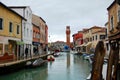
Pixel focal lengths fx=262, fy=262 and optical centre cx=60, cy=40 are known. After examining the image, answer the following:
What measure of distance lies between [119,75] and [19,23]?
2719cm

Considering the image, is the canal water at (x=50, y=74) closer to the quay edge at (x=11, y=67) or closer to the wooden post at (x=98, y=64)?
the quay edge at (x=11, y=67)

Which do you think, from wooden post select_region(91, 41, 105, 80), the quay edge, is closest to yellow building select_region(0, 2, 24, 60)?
the quay edge

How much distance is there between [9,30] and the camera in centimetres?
3141

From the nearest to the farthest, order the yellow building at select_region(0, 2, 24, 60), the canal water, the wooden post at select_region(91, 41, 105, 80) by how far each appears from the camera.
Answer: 1. the wooden post at select_region(91, 41, 105, 80)
2. the canal water
3. the yellow building at select_region(0, 2, 24, 60)

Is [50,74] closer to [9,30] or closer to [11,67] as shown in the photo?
[11,67]

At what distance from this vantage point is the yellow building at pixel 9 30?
28466mm

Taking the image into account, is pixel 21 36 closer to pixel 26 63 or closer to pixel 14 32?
pixel 14 32

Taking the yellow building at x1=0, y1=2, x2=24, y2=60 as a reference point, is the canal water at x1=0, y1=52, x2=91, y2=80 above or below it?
below

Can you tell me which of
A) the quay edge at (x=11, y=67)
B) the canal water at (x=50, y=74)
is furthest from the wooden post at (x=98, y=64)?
the quay edge at (x=11, y=67)

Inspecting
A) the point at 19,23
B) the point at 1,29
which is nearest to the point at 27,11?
the point at 19,23

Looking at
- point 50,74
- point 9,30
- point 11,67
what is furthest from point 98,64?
point 9,30

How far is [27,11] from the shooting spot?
42.0m

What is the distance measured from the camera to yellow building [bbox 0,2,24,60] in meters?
28.5

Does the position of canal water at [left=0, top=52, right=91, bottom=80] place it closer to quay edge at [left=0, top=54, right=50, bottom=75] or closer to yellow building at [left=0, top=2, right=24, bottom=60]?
quay edge at [left=0, top=54, right=50, bottom=75]
